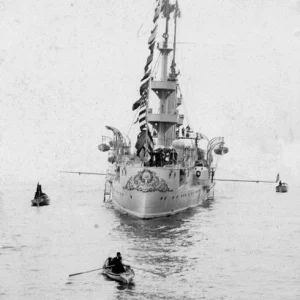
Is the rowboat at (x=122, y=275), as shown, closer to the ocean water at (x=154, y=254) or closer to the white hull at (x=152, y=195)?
the ocean water at (x=154, y=254)

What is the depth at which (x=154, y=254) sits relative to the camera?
53.1m

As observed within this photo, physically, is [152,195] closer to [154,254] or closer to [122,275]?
[154,254]

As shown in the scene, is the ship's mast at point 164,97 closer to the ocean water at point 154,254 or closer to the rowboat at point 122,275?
the ocean water at point 154,254

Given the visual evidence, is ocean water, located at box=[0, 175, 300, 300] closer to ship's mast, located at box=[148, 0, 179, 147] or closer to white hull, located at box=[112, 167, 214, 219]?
white hull, located at box=[112, 167, 214, 219]

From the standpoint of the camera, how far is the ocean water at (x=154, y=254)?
41250 mm

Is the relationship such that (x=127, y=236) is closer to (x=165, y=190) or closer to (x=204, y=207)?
(x=165, y=190)

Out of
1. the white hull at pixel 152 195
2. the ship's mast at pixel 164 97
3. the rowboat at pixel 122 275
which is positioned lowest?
the rowboat at pixel 122 275

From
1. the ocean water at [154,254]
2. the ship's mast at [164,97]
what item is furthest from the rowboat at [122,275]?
the ship's mast at [164,97]

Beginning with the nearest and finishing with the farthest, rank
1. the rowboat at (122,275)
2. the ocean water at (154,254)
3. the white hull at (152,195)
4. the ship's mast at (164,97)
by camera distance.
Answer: the ocean water at (154,254)
the rowboat at (122,275)
the white hull at (152,195)
the ship's mast at (164,97)

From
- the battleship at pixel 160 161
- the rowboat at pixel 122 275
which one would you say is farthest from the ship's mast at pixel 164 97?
the rowboat at pixel 122 275

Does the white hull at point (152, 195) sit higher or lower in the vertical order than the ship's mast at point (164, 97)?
lower

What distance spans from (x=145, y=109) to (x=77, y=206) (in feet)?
88.3

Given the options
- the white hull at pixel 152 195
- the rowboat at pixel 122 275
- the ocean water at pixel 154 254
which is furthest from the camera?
the white hull at pixel 152 195

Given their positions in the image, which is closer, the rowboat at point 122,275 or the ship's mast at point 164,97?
the rowboat at point 122,275
